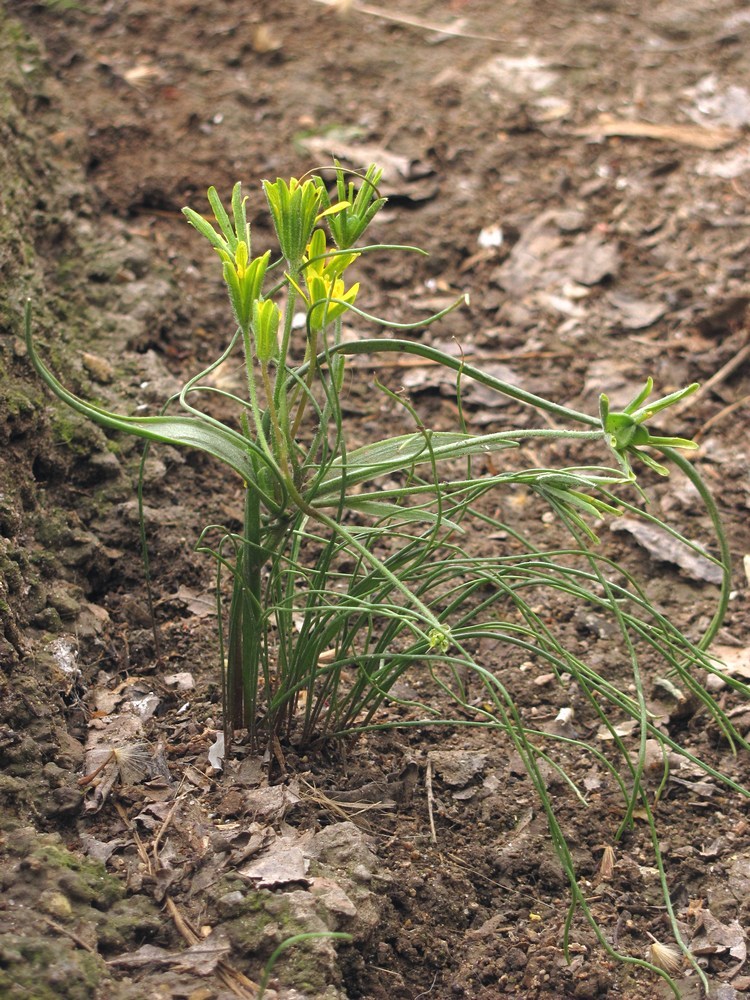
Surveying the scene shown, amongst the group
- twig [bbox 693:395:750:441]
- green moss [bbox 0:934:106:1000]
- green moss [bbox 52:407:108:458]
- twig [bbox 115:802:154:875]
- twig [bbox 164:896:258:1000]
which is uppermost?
green moss [bbox 52:407:108:458]

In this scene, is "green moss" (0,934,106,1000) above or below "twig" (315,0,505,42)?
below

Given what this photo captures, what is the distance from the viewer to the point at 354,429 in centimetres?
239

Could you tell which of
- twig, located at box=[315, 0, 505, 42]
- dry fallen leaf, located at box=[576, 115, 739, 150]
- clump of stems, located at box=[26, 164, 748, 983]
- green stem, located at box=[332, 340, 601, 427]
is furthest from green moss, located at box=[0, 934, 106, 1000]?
twig, located at box=[315, 0, 505, 42]

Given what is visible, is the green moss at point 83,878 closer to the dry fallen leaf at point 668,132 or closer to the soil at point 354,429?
the soil at point 354,429

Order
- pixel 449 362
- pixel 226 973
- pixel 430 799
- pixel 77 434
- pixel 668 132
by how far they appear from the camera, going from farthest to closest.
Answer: pixel 668 132 → pixel 77 434 → pixel 430 799 → pixel 449 362 → pixel 226 973

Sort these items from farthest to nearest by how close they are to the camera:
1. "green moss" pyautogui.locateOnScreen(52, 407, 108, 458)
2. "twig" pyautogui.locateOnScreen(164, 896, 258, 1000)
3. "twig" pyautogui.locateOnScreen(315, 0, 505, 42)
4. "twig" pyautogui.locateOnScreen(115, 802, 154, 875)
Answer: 1. "twig" pyautogui.locateOnScreen(315, 0, 505, 42)
2. "green moss" pyautogui.locateOnScreen(52, 407, 108, 458)
3. "twig" pyautogui.locateOnScreen(115, 802, 154, 875)
4. "twig" pyautogui.locateOnScreen(164, 896, 258, 1000)

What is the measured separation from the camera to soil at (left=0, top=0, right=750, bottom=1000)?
130cm

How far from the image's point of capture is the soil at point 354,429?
1304 millimetres

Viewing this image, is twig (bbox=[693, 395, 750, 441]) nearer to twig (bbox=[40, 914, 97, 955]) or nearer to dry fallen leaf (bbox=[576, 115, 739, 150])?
dry fallen leaf (bbox=[576, 115, 739, 150])

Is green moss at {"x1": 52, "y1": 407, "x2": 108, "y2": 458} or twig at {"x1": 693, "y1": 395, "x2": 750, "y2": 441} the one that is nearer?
green moss at {"x1": 52, "y1": 407, "x2": 108, "y2": 458}

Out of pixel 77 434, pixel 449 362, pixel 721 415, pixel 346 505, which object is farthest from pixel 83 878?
pixel 721 415

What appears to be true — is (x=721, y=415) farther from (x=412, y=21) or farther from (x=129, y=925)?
(x=412, y=21)

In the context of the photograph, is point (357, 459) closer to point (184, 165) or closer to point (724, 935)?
point (724, 935)

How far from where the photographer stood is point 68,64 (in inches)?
131
